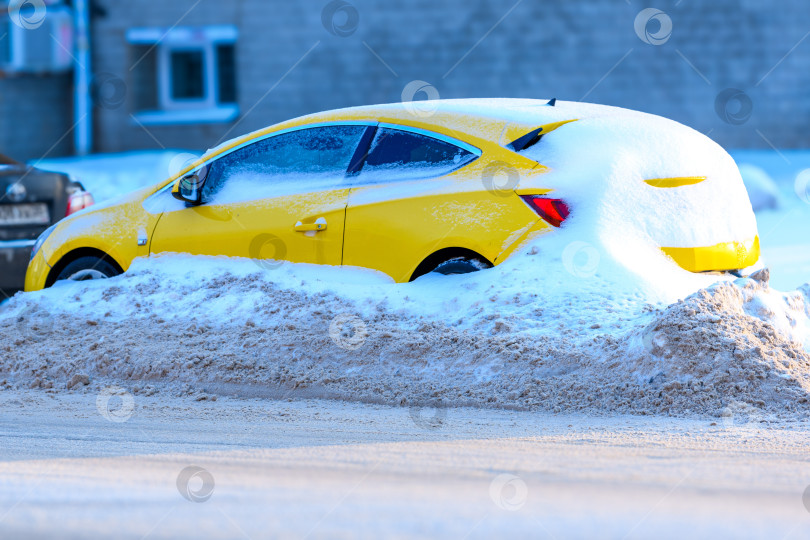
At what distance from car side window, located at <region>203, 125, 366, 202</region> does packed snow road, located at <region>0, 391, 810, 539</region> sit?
1.91 meters

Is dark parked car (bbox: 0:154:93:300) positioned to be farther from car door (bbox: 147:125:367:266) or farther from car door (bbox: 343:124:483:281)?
car door (bbox: 343:124:483:281)

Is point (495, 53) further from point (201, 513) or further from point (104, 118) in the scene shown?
point (201, 513)

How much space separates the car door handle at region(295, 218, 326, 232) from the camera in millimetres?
6578

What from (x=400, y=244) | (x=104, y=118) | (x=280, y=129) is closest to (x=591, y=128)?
(x=400, y=244)

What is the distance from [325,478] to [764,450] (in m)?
1.82

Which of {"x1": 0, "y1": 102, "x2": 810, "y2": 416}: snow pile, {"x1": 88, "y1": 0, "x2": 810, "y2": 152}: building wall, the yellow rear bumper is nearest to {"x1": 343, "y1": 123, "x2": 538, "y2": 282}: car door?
{"x1": 0, "y1": 102, "x2": 810, "y2": 416}: snow pile

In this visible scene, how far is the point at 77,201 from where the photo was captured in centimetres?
848

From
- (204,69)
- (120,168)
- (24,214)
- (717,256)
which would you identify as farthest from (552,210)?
(204,69)

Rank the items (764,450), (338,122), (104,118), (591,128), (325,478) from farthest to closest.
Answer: (104,118), (338,122), (591,128), (764,450), (325,478)

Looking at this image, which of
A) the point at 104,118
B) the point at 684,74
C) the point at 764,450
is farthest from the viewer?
the point at 104,118

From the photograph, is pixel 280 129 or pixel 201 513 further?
pixel 280 129

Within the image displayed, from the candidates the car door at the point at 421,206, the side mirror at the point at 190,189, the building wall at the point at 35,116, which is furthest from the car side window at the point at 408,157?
the building wall at the point at 35,116

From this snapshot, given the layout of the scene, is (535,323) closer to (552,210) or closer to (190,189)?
(552,210)

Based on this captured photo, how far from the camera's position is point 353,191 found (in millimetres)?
6574
